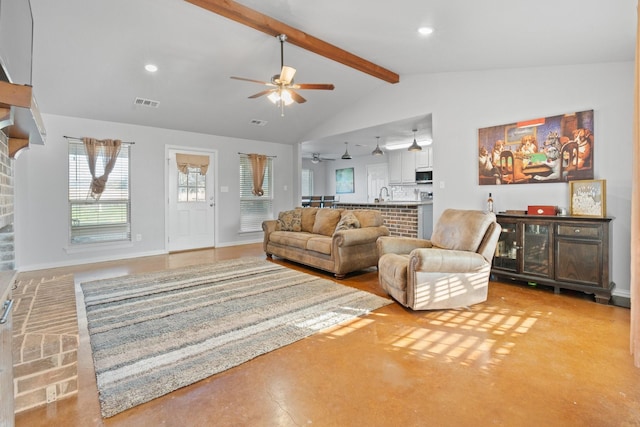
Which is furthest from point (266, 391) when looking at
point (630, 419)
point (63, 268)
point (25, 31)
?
point (63, 268)

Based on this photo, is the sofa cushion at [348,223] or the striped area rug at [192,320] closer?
the striped area rug at [192,320]

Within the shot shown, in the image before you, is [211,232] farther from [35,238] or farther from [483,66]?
[483,66]

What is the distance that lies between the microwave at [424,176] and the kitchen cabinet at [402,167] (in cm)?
16

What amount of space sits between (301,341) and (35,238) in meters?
4.76

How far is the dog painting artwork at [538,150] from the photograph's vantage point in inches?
136

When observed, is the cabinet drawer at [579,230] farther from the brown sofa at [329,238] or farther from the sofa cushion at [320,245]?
the sofa cushion at [320,245]

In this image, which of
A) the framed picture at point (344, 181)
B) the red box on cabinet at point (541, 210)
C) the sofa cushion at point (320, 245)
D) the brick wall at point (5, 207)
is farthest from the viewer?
the framed picture at point (344, 181)

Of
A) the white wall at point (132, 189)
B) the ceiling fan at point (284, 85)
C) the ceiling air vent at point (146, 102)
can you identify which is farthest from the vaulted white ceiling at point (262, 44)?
the ceiling fan at point (284, 85)

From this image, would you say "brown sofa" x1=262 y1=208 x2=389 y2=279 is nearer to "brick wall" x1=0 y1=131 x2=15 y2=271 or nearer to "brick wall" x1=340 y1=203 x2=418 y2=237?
"brick wall" x1=340 y1=203 x2=418 y2=237

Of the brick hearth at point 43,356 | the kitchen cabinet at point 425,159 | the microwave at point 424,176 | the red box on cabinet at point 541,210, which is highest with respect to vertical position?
the kitchen cabinet at point 425,159

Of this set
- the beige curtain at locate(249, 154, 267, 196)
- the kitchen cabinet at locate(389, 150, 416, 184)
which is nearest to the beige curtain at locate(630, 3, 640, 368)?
the beige curtain at locate(249, 154, 267, 196)

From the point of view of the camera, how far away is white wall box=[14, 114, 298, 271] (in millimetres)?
4652

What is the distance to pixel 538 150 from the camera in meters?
3.78

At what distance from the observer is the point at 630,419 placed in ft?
4.87
